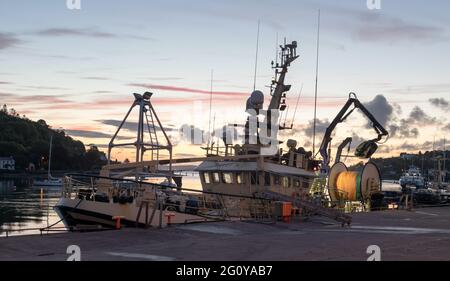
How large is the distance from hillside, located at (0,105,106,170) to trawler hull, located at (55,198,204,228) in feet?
434

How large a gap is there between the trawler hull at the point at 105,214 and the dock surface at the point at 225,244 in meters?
1.38

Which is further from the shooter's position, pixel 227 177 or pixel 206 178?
pixel 206 178

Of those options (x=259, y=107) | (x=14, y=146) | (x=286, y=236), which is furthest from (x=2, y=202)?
(x=14, y=146)

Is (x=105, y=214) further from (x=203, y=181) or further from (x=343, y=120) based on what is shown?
(x=343, y=120)

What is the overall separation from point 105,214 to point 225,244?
780 cm

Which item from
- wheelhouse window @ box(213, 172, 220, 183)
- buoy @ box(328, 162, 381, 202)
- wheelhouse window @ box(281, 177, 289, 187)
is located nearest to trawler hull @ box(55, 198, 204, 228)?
wheelhouse window @ box(213, 172, 220, 183)

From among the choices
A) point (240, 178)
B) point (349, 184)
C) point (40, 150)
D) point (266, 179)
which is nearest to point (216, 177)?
point (240, 178)

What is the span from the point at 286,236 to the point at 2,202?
58.9m

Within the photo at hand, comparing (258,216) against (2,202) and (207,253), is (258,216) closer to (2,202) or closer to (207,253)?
(207,253)

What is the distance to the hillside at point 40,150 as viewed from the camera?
165 m

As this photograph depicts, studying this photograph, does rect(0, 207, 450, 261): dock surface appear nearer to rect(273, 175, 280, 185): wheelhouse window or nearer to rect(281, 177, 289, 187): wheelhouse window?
rect(273, 175, 280, 185): wheelhouse window

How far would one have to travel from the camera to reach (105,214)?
2253 cm

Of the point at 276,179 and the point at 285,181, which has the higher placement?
the point at 276,179

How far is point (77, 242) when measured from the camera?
15.5m
